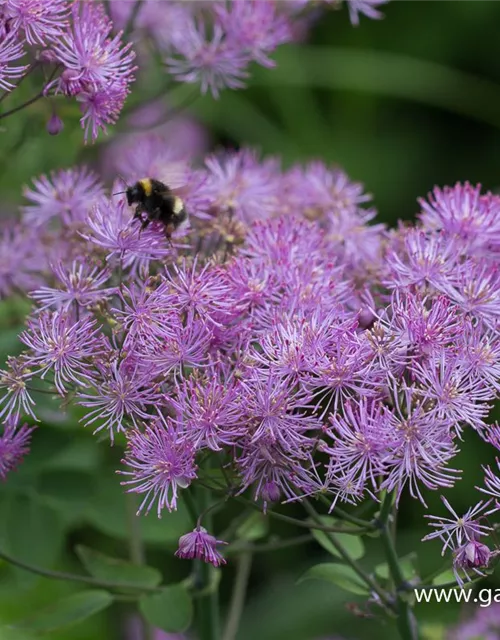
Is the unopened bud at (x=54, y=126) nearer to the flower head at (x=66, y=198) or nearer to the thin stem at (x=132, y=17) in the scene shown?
the flower head at (x=66, y=198)

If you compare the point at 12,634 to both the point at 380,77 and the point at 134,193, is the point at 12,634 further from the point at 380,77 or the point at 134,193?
the point at 380,77

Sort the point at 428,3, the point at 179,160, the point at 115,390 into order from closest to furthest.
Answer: the point at 115,390 < the point at 179,160 < the point at 428,3

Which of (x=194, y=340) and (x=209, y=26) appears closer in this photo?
(x=194, y=340)

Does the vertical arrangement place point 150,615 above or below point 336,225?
→ below

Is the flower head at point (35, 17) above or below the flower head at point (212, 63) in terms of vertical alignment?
below

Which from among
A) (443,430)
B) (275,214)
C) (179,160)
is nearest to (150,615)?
(443,430)

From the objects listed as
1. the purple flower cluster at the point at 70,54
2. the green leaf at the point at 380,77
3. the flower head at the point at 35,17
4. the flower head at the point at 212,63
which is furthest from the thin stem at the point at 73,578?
the green leaf at the point at 380,77

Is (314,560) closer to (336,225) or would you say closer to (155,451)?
(336,225)
